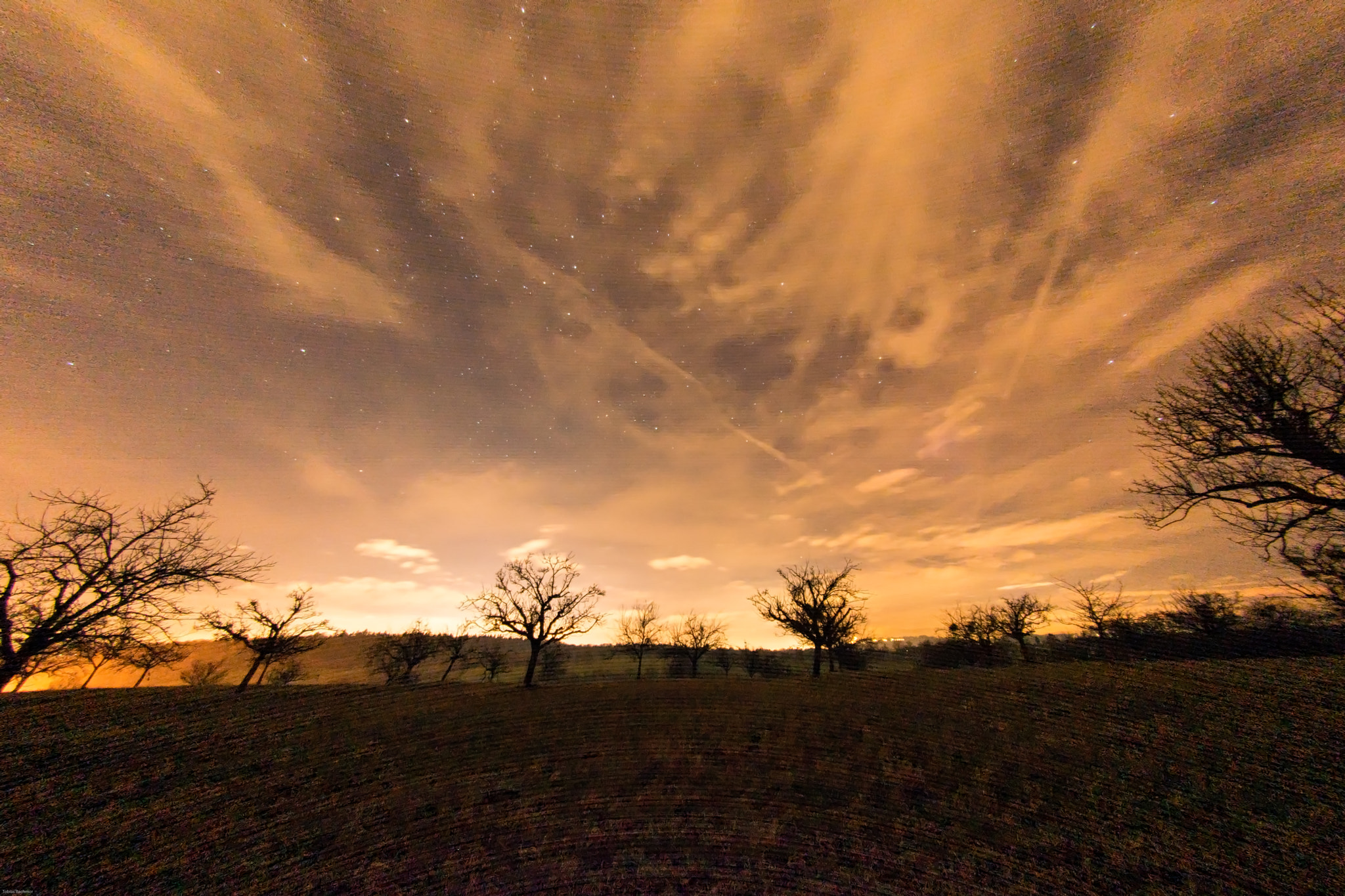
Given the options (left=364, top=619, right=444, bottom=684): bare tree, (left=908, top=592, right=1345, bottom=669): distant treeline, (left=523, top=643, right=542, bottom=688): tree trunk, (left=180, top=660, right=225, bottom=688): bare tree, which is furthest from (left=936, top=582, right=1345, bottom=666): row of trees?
(left=180, top=660, right=225, bottom=688): bare tree

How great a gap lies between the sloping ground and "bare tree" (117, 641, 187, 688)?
250cm

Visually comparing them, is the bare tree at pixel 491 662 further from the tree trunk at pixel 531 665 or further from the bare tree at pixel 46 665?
the bare tree at pixel 46 665

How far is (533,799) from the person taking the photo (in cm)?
1387

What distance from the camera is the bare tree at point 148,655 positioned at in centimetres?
1492

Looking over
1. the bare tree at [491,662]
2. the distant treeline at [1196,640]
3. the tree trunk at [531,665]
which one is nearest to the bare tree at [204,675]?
the bare tree at [491,662]

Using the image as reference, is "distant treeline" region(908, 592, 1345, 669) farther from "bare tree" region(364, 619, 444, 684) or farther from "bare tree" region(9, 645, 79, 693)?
"bare tree" region(364, 619, 444, 684)

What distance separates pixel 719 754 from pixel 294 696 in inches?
877

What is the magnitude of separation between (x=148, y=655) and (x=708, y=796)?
21471mm

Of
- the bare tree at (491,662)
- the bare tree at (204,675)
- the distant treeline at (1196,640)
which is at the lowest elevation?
the bare tree at (204,675)

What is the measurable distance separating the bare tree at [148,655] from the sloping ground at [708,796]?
2.50 meters

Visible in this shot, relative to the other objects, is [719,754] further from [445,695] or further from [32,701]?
[32,701]

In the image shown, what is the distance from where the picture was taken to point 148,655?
15.4 m

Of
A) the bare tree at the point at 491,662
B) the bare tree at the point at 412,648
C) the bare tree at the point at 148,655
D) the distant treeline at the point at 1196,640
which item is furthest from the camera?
the bare tree at the point at 491,662

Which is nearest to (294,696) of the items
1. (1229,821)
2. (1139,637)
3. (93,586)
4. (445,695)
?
(445,695)
